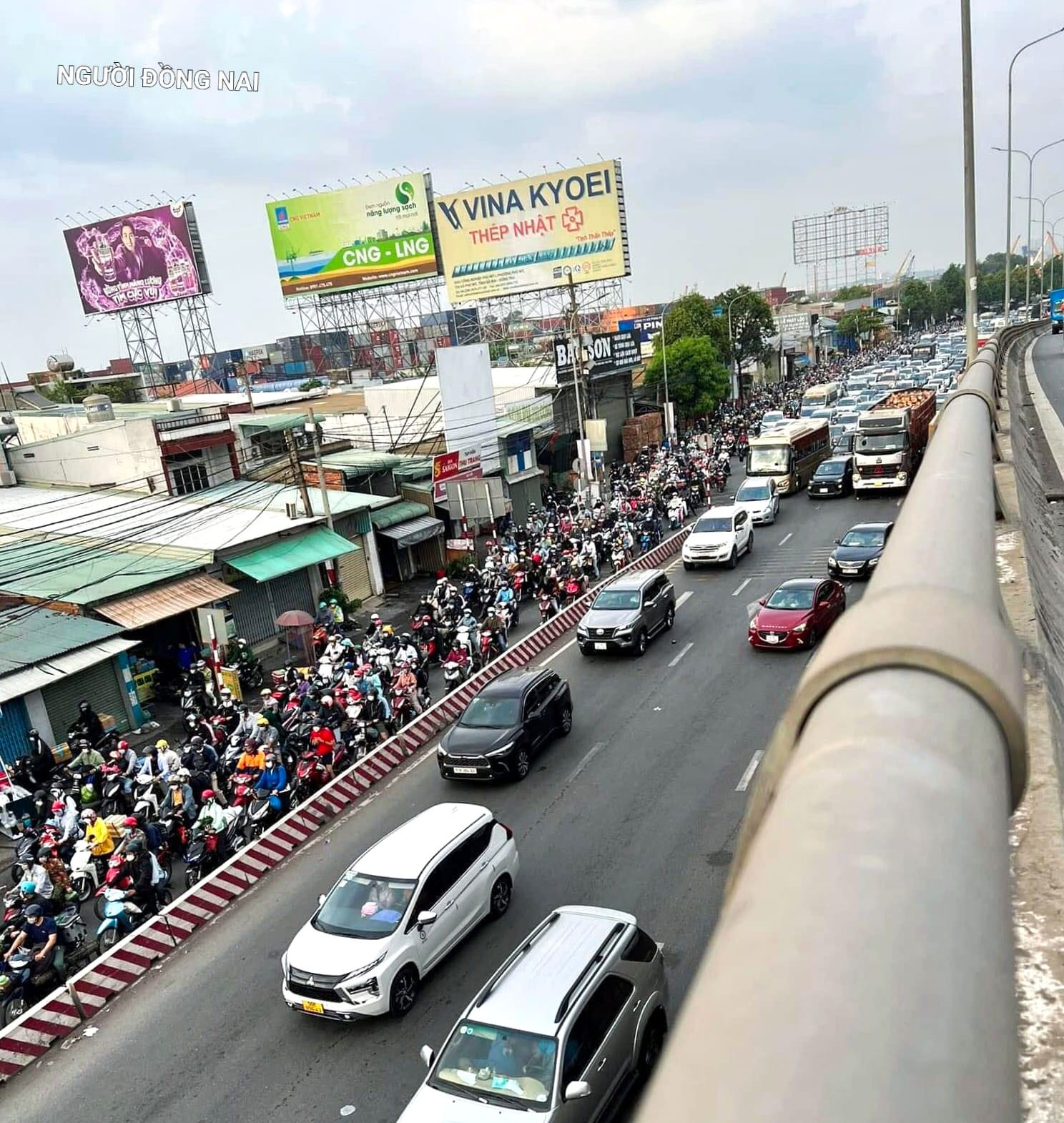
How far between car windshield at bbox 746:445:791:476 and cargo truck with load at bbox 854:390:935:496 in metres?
2.76

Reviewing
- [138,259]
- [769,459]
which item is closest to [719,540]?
[769,459]

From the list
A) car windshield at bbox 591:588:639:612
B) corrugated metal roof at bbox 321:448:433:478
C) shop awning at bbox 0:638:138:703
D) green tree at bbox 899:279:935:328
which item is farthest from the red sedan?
green tree at bbox 899:279:935:328

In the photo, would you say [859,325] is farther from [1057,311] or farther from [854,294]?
[1057,311]

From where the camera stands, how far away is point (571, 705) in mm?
16000

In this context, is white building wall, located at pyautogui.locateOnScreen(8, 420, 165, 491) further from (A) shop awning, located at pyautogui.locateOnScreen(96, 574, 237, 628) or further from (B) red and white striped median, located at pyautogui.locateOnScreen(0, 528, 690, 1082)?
(B) red and white striped median, located at pyautogui.locateOnScreen(0, 528, 690, 1082)

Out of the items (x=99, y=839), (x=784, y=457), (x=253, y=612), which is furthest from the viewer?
(x=784, y=457)

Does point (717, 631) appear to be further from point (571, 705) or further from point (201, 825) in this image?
point (201, 825)

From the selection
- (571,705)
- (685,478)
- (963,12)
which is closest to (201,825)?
(571,705)

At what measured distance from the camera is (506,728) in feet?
46.5

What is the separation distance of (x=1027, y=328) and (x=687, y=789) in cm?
4286

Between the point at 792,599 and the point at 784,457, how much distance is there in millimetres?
16628

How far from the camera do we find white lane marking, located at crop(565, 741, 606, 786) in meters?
14.0

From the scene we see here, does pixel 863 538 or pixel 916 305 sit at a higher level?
pixel 916 305

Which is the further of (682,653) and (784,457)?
(784,457)
